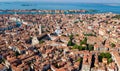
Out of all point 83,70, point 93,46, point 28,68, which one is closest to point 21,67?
point 28,68

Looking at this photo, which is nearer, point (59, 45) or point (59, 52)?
point (59, 52)

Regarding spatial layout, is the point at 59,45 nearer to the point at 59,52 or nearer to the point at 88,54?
the point at 59,52

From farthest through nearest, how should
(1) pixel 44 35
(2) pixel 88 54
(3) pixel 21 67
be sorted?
(1) pixel 44 35 < (2) pixel 88 54 < (3) pixel 21 67

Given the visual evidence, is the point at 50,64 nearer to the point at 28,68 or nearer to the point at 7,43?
the point at 28,68

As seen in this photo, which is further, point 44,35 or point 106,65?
point 44,35

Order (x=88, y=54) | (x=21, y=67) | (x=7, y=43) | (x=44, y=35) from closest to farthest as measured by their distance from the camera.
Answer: (x=21, y=67), (x=88, y=54), (x=7, y=43), (x=44, y=35)

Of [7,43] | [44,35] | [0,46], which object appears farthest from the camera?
[44,35]

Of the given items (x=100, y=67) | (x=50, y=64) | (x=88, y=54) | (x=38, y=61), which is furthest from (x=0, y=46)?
(x=100, y=67)

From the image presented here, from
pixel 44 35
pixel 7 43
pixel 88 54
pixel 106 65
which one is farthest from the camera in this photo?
pixel 44 35
